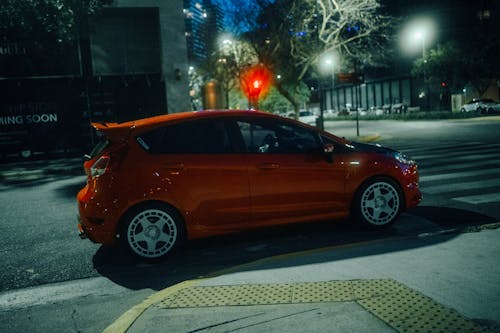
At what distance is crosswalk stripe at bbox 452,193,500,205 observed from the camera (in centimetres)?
711

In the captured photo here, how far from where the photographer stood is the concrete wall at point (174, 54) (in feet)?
70.7

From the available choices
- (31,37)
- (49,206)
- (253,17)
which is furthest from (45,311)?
(253,17)

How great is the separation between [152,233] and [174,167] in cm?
76

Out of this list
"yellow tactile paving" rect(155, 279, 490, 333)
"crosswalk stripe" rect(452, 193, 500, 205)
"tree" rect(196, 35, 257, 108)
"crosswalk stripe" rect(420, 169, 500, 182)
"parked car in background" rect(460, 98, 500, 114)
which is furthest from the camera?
"parked car in background" rect(460, 98, 500, 114)

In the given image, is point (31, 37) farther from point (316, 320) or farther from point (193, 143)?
point (316, 320)

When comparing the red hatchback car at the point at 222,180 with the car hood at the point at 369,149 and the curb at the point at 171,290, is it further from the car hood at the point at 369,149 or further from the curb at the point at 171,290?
the curb at the point at 171,290

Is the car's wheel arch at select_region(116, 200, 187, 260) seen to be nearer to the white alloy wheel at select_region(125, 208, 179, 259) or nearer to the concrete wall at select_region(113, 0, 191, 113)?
the white alloy wheel at select_region(125, 208, 179, 259)

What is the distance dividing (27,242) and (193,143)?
2.95 meters

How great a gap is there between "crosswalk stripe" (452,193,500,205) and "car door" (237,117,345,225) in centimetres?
253

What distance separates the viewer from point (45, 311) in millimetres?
4133

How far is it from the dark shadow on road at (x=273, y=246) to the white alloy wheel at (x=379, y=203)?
0.16 metres

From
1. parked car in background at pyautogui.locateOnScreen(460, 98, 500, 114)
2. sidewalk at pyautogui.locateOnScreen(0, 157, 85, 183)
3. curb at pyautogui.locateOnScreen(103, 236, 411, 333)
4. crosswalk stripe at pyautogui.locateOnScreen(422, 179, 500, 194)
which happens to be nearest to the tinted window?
curb at pyautogui.locateOnScreen(103, 236, 411, 333)

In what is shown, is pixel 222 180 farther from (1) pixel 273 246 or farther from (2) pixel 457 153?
(2) pixel 457 153

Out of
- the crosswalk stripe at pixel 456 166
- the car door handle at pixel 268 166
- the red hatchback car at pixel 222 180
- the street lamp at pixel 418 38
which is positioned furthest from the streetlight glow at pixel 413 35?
the car door handle at pixel 268 166
